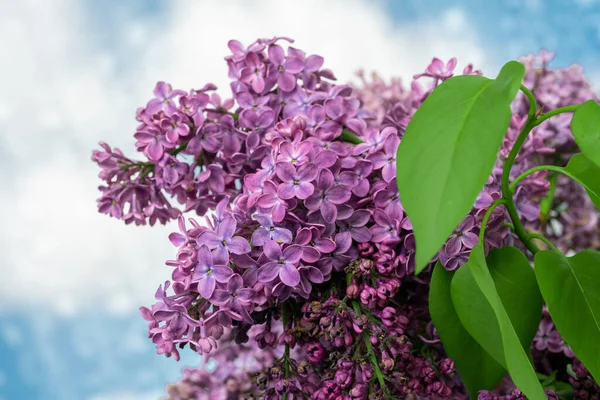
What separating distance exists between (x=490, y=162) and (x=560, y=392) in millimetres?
Answer: 489

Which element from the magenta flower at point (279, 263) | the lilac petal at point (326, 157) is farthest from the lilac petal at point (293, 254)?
the lilac petal at point (326, 157)

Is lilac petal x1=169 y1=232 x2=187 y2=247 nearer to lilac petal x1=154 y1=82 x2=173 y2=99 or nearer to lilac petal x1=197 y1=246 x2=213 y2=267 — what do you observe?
lilac petal x1=197 y1=246 x2=213 y2=267

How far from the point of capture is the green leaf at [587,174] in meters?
0.76

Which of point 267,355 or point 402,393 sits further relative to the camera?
point 267,355

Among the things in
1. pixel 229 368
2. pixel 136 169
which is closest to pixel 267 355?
pixel 229 368

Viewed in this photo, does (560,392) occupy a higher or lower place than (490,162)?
lower

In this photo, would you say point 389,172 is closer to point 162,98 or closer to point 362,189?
point 362,189

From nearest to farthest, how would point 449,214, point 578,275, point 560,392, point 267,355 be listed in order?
point 449,214 < point 578,275 < point 560,392 < point 267,355

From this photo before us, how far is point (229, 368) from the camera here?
1.36 meters

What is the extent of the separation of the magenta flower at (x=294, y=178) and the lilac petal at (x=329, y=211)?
0.09 feet

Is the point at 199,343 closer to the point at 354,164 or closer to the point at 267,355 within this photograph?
the point at 354,164

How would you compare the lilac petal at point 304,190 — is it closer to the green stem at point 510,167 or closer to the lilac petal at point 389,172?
the lilac petal at point 389,172

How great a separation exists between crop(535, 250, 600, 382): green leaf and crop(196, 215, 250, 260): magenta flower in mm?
307

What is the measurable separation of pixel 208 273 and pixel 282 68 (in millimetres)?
327
